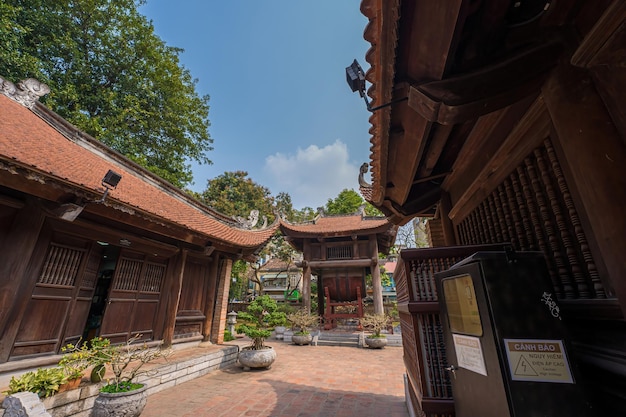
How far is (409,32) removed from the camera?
64.7 inches

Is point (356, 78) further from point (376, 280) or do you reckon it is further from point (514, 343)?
point (376, 280)

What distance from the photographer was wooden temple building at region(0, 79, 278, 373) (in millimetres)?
3826

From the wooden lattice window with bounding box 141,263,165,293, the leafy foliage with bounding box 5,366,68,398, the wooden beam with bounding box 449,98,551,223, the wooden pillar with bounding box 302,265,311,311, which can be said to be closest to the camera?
the wooden beam with bounding box 449,98,551,223

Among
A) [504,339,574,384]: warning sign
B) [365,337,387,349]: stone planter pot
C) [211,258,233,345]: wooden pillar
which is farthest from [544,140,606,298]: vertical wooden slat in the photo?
[365,337,387,349]: stone planter pot

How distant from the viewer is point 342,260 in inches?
535

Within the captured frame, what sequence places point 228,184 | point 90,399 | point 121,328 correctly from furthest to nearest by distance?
point 228,184 < point 121,328 < point 90,399

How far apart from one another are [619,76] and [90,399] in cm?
658

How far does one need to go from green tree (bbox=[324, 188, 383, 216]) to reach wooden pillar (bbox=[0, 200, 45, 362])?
973 inches

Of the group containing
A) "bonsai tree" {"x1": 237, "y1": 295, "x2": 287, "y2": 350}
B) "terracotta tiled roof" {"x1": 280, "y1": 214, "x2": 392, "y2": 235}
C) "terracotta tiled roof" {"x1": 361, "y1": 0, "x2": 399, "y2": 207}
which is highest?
"terracotta tiled roof" {"x1": 280, "y1": 214, "x2": 392, "y2": 235}

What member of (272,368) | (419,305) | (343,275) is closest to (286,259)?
(343,275)

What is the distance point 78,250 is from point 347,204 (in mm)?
24779

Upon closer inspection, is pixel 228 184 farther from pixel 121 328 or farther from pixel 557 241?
pixel 557 241

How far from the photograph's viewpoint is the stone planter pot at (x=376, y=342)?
33.3ft

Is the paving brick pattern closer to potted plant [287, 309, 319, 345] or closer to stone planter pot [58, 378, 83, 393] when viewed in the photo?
stone planter pot [58, 378, 83, 393]
